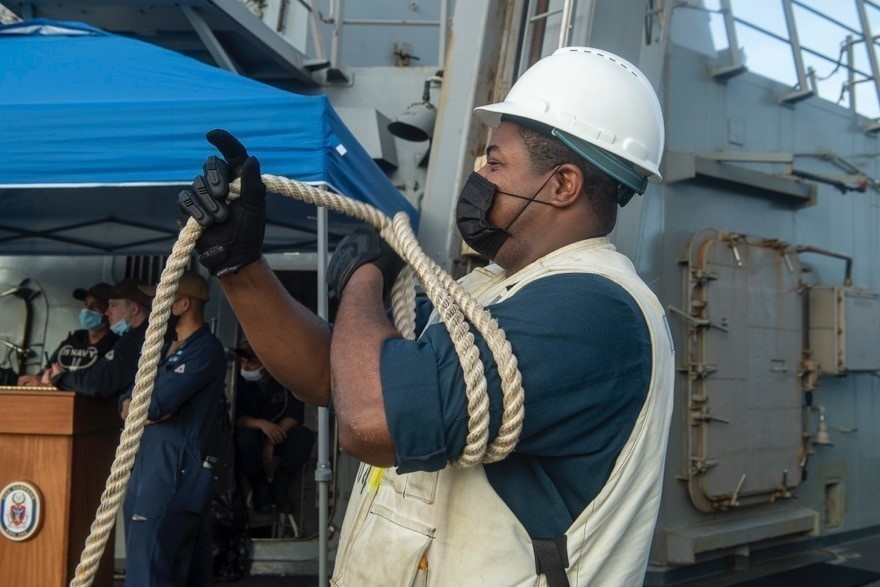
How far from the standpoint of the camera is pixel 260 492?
5.89 m

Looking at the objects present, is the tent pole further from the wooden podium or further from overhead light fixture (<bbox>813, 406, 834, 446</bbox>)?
overhead light fixture (<bbox>813, 406, 834, 446</bbox>)

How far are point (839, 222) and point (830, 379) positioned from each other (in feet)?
4.56

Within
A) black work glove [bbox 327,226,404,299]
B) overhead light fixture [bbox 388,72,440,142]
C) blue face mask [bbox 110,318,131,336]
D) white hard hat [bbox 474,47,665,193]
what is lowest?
blue face mask [bbox 110,318,131,336]

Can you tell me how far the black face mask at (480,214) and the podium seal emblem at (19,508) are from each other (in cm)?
280

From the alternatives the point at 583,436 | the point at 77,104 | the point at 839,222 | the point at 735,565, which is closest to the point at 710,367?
the point at 735,565

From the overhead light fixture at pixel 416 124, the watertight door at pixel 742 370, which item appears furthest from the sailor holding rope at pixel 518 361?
the watertight door at pixel 742 370

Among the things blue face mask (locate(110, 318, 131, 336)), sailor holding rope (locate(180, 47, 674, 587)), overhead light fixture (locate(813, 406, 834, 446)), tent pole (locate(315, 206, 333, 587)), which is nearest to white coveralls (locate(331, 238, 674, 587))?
sailor holding rope (locate(180, 47, 674, 587))

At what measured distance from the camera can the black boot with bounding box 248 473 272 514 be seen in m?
5.88

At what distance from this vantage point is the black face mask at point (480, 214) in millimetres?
1671

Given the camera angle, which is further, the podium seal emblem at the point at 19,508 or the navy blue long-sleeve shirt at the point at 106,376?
the navy blue long-sleeve shirt at the point at 106,376

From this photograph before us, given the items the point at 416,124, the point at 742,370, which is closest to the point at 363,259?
the point at 416,124

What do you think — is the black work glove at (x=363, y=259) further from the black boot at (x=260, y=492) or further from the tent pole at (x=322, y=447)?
the black boot at (x=260, y=492)

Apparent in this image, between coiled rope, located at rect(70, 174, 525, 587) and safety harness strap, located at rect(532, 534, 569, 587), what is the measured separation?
208 millimetres

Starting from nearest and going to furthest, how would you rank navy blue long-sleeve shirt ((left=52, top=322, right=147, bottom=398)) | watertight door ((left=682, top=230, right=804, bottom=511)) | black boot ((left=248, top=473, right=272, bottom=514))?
navy blue long-sleeve shirt ((left=52, top=322, right=147, bottom=398)) < watertight door ((left=682, top=230, right=804, bottom=511)) < black boot ((left=248, top=473, right=272, bottom=514))
